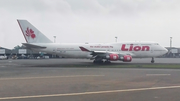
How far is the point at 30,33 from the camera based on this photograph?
33.6 metres

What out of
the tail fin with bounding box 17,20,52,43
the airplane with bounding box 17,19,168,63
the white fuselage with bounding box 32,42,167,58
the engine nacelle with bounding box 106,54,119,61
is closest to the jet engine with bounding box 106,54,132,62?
the engine nacelle with bounding box 106,54,119,61

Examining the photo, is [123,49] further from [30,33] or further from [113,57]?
[30,33]

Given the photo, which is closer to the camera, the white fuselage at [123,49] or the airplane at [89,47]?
the airplane at [89,47]

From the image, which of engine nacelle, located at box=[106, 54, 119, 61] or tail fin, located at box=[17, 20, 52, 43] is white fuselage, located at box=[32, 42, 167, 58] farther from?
engine nacelle, located at box=[106, 54, 119, 61]

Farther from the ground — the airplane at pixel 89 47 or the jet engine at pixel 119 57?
the airplane at pixel 89 47

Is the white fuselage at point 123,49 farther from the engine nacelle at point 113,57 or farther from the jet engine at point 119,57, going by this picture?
the engine nacelle at point 113,57

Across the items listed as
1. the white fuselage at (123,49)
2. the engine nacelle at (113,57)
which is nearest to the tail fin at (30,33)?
the white fuselage at (123,49)

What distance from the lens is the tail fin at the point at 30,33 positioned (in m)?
33.1

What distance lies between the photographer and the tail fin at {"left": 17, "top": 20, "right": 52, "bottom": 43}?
3306 centimetres

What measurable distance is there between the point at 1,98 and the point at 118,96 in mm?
4718

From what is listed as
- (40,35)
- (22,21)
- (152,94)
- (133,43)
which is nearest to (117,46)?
(133,43)

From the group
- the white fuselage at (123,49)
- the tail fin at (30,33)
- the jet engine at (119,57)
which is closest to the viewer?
the jet engine at (119,57)

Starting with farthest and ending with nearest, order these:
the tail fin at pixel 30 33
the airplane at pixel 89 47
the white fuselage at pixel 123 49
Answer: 1. the white fuselage at pixel 123 49
2. the airplane at pixel 89 47
3. the tail fin at pixel 30 33

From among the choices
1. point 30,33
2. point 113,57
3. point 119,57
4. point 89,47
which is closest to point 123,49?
point 119,57
